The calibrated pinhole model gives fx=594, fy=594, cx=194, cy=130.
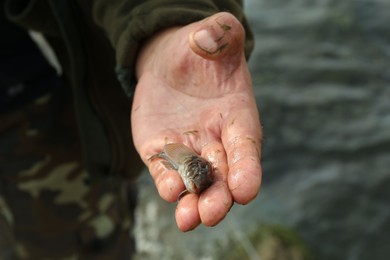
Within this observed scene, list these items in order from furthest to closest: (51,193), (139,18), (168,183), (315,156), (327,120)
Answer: (327,120)
(315,156)
(51,193)
(139,18)
(168,183)

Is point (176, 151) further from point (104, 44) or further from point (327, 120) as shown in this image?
point (327, 120)

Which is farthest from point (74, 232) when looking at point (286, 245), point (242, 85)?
point (286, 245)

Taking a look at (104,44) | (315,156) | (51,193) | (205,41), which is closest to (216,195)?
(205,41)

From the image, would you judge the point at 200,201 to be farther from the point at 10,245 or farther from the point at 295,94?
the point at 295,94

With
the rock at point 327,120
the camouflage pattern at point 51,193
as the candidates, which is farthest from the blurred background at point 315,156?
the camouflage pattern at point 51,193

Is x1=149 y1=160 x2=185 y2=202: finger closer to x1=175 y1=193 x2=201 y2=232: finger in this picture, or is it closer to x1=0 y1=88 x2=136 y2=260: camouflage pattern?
x1=175 y1=193 x2=201 y2=232: finger

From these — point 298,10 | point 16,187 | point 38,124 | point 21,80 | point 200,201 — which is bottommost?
point 298,10

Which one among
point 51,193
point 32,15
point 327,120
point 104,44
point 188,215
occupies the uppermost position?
point 32,15
